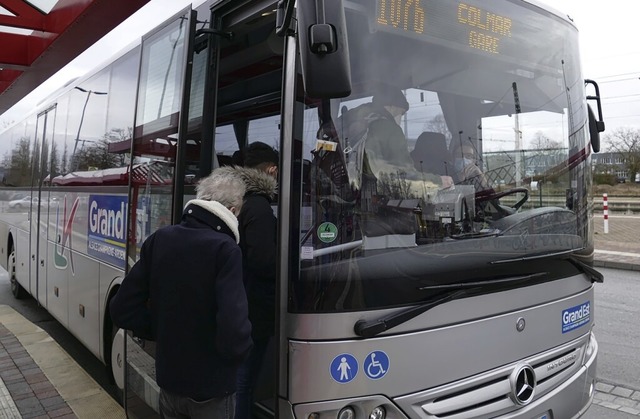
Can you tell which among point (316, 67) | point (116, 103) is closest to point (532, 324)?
point (316, 67)

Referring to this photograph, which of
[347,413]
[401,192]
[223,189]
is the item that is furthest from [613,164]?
→ [223,189]

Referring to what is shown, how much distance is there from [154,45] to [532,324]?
3.17 meters

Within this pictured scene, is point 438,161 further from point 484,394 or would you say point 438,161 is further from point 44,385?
point 44,385

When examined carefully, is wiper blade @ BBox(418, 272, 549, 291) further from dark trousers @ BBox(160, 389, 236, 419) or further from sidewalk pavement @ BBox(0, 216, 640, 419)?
sidewalk pavement @ BBox(0, 216, 640, 419)

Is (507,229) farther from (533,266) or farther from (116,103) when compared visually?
(116,103)

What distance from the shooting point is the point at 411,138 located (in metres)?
2.63

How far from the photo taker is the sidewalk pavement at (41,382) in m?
4.21

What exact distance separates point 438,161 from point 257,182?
99cm

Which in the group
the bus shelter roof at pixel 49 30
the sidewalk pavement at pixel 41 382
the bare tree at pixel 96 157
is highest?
the bus shelter roof at pixel 49 30

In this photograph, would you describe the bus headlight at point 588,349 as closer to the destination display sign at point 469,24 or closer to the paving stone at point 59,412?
the destination display sign at point 469,24

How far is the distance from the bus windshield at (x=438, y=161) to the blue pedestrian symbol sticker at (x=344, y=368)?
216 millimetres

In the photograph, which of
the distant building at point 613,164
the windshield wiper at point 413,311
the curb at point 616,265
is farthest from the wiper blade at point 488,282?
the distant building at point 613,164

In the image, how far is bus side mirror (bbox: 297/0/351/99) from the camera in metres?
2.12

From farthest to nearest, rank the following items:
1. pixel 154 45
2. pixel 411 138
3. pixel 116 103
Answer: pixel 116 103 < pixel 154 45 < pixel 411 138
